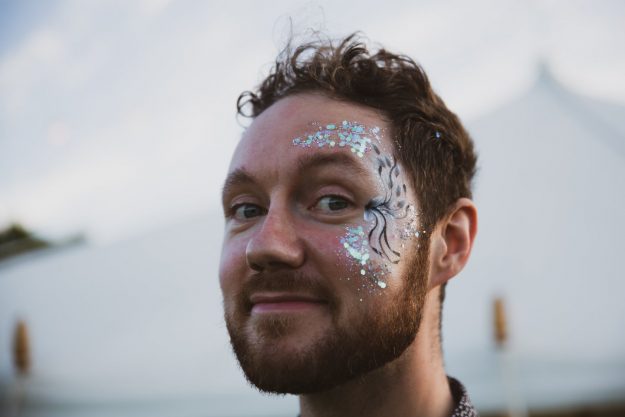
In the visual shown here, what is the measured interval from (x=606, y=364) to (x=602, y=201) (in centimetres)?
178

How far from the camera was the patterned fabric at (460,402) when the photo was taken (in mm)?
1345

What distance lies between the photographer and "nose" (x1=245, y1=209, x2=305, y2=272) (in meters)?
1.18

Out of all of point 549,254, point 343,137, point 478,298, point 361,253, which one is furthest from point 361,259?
point 549,254

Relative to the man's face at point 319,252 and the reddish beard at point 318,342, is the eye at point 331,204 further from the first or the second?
the reddish beard at point 318,342

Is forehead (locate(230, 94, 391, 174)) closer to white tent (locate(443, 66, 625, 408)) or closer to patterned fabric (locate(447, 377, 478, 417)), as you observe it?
patterned fabric (locate(447, 377, 478, 417))

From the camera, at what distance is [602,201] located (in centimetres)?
470

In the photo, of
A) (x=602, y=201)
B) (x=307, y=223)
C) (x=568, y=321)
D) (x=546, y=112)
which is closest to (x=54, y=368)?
(x=307, y=223)

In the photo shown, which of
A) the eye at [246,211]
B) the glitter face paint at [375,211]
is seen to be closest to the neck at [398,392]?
the glitter face paint at [375,211]

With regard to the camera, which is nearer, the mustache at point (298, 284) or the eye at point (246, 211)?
the mustache at point (298, 284)

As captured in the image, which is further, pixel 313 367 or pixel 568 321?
pixel 568 321

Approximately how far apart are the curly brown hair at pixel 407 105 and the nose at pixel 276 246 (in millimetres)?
364

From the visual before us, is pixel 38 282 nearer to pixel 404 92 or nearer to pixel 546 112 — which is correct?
pixel 404 92

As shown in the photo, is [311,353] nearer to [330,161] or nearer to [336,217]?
[336,217]

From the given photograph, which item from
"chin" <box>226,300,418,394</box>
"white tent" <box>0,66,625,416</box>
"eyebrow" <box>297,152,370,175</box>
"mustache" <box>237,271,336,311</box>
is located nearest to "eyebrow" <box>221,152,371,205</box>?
"eyebrow" <box>297,152,370,175</box>
